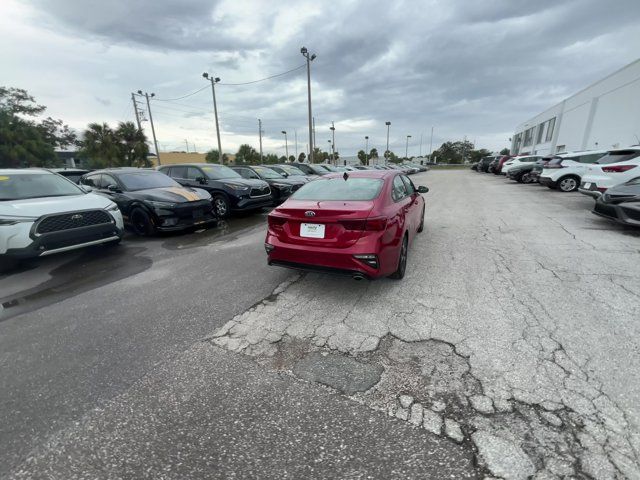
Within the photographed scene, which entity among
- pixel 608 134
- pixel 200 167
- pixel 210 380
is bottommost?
pixel 210 380

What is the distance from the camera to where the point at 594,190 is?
841 centimetres

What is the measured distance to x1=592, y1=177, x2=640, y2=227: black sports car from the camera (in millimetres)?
5770

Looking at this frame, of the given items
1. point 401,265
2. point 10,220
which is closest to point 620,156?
point 401,265

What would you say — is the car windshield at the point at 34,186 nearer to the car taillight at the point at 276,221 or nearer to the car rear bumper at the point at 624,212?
the car taillight at the point at 276,221

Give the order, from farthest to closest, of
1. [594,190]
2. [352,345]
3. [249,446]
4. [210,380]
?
[594,190] → [352,345] → [210,380] → [249,446]

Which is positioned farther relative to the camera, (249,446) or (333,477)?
(249,446)

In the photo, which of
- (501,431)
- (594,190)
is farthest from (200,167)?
(594,190)

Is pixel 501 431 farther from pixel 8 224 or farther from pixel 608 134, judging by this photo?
pixel 608 134

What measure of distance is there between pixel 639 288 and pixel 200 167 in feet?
32.0

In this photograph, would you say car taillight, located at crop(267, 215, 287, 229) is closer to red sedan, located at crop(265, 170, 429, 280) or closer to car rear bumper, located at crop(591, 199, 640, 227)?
red sedan, located at crop(265, 170, 429, 280)

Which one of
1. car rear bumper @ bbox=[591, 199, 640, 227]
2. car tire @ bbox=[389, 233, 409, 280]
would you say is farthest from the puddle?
car rear bumper @ bbox=[591, 199, 640, 227]

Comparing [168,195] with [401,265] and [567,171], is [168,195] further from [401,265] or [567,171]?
[567,171]

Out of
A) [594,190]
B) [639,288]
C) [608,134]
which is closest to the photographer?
[639,288]

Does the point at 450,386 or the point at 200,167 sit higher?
the point at 200,167
